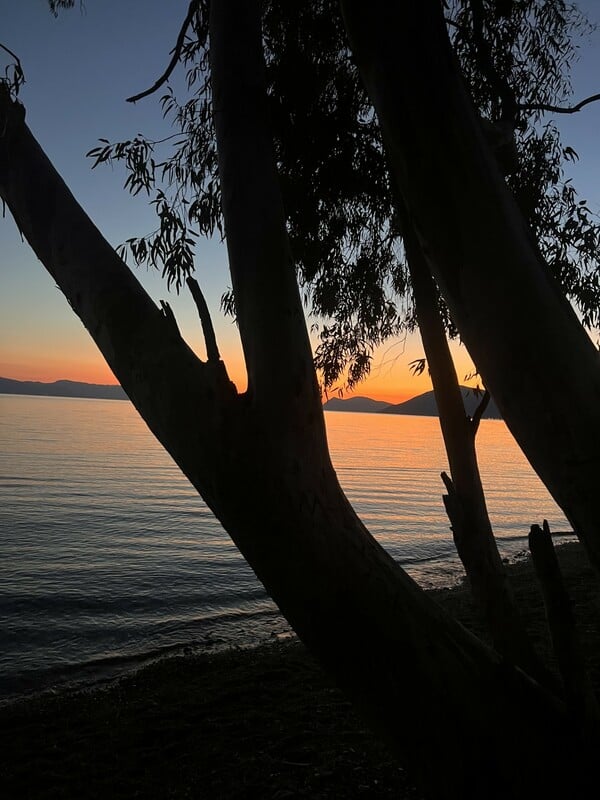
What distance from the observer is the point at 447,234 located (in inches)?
62.5

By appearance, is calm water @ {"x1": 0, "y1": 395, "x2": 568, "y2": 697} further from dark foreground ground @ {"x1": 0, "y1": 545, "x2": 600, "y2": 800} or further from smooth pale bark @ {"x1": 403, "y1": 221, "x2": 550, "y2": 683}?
smooth pale bark @ {"x1": 403, "y1": 221, "x2": 550, "y2": 683}

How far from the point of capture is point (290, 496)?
1.65m

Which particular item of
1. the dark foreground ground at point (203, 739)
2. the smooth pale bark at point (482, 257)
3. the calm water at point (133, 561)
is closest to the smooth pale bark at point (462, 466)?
the dark foreground ground at point (203, 739)

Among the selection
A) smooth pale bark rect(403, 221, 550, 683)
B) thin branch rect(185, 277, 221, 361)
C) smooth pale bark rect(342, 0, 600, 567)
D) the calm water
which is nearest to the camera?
smooth pale bark rect(342, 0, 600, 567)

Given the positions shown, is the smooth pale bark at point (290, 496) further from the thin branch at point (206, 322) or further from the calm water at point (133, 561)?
the calm water at point (133, 561)

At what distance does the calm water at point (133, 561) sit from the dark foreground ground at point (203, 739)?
1304 millimetres

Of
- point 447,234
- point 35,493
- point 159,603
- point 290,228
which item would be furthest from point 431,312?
point 35,493

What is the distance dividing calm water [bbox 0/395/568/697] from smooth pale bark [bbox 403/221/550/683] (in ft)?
17.5

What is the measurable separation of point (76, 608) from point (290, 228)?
7.31 m

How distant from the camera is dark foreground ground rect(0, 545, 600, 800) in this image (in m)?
3.85

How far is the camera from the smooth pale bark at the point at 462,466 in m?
3.34

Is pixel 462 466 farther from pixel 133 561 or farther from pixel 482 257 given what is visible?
pixel 133 561

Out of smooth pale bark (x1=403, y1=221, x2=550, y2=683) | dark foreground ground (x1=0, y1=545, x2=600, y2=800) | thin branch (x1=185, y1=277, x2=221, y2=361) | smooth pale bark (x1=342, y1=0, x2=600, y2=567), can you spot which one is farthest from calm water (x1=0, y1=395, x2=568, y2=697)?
smooth pale bark (x1=342, y1=0, x2=600, y2=567)

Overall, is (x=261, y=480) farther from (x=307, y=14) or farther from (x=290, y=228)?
(x=307, y=14)
